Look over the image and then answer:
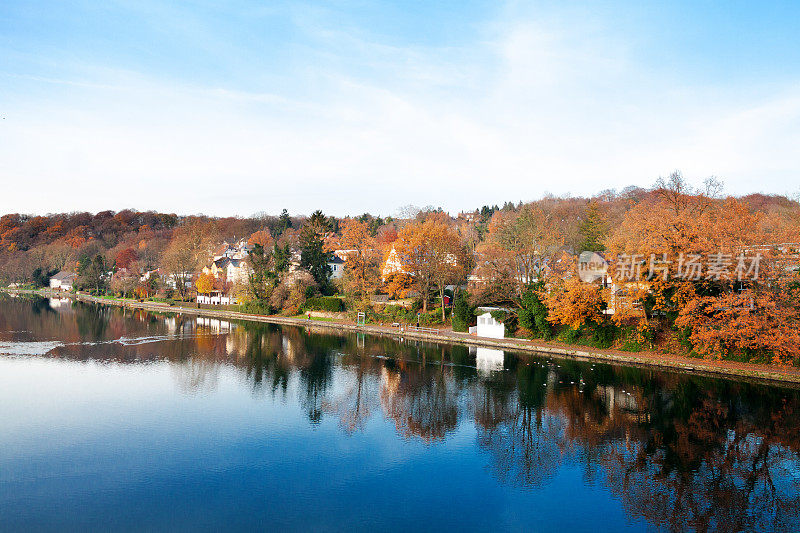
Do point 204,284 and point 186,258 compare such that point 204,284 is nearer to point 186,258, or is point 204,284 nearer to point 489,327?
point 186,258

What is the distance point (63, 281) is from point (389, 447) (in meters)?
92.4

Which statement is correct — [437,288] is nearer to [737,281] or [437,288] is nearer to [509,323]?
[509,323]

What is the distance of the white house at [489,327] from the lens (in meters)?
31.4

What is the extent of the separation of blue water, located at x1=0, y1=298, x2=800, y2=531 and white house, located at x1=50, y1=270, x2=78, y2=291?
230 feet

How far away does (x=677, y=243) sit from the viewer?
2288 centimetres

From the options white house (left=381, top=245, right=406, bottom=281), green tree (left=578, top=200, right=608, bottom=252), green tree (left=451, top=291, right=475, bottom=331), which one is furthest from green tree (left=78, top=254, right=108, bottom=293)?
green tree (left=578, top=200, right=608, bottom=252)

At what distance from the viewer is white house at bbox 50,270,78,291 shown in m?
84.5

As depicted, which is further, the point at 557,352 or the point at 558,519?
the point at 557,352

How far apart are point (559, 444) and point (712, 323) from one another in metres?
11.9

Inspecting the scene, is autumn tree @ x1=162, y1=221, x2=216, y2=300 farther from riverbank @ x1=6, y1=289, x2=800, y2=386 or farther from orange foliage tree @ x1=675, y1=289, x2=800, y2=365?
orange foliage tree @ x1=675, y1=289, x2=800, y2=365

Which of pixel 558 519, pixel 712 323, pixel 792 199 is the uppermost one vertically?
pixel 792 199

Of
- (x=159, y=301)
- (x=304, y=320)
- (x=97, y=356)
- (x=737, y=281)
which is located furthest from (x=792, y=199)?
(x=159, y=301)

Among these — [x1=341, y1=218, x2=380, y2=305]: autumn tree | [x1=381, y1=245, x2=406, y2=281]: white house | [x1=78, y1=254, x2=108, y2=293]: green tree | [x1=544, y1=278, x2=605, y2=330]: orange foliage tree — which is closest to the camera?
[x1=544, y1=278, x2=605, y2=330]: orange foliage tree

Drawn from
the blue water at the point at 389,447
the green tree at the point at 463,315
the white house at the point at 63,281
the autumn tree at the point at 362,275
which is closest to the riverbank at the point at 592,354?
the green tree at the point at 463,315
